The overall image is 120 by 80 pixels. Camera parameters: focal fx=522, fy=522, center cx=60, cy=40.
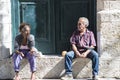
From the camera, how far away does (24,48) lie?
10.0 meters

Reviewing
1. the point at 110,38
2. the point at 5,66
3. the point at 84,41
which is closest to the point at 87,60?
the point at 84,41

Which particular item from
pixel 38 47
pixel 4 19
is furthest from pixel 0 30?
pixel 38 47

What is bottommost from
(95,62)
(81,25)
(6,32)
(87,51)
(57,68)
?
(57,68)

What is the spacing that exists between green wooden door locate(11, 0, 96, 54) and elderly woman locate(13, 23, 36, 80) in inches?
26.2

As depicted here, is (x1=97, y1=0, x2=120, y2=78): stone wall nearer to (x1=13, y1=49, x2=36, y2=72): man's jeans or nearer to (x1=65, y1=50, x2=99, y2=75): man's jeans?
(x1=65, y1=50, x2=99, y2=75): man's jeans

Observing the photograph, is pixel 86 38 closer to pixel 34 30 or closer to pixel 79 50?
pixel 79 50

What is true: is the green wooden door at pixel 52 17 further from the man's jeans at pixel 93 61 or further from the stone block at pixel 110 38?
the man's jeans at pixel 93 61

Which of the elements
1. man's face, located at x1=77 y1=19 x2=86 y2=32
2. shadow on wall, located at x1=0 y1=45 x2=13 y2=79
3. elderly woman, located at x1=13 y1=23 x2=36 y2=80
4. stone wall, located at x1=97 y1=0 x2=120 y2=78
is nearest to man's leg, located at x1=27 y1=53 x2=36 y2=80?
elderly woman, located at x1=13 y1=23 x2=36 y2=80

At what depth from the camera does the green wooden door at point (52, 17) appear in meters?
10.7

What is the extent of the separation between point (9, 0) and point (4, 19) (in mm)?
395

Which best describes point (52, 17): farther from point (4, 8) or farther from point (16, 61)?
point (16, 61)

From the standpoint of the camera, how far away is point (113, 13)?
996 centimetres

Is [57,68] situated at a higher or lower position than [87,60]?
lower

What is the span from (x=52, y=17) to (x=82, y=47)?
122 centimetres
